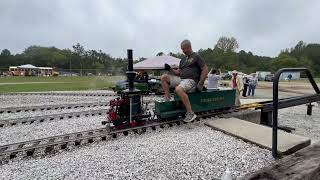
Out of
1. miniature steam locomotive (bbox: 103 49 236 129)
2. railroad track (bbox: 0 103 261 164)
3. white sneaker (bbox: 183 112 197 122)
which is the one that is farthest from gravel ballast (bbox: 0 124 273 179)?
white sneaker (bbox: 183 112 197 122)

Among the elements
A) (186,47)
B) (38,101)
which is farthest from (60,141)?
(38,101)

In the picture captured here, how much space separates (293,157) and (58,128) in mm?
5489

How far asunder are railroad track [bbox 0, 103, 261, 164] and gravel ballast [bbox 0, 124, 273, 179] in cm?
32

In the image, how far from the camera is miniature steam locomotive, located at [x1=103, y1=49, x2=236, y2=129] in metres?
6.42

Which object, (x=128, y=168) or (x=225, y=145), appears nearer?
(x=128, y=168)

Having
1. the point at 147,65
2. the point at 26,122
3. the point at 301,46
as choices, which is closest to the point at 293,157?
the point at 26,122

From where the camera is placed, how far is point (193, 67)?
6953mm

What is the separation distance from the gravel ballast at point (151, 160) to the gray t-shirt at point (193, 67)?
1650 mm

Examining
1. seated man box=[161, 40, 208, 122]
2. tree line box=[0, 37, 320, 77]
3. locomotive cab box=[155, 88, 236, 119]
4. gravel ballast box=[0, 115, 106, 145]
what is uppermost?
tree line box=[0, 37, 320, 77]

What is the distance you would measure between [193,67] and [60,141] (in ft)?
10.8

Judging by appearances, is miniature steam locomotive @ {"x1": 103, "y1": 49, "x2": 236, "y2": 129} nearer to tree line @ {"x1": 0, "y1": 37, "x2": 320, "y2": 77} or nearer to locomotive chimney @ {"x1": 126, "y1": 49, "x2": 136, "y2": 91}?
locomotive chimney @ {"x1": 126, "y1": 49, "x2": 136, "y2": 91}

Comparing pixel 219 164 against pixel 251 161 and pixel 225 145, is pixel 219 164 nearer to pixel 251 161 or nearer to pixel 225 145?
pixel 251 161

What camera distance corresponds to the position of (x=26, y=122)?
327 inches

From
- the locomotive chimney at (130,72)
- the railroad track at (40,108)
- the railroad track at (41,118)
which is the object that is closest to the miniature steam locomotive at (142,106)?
the locomotive chimney at (130,72)
